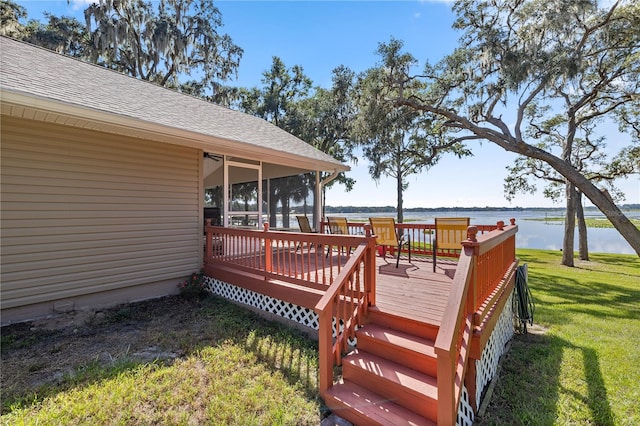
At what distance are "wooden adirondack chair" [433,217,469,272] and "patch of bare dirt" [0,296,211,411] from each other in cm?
476

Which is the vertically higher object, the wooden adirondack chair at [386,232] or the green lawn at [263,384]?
the wooden adirondack chair at [386,232]

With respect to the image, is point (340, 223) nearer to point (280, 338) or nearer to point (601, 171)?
point (280, 338)

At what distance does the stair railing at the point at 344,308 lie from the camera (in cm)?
291

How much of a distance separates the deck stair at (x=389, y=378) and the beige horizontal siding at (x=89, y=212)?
4.51 meters

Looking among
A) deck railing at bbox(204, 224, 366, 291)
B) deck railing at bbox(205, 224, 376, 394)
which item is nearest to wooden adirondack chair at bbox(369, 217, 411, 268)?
deck railing at bbox(204, 224, 366, 291)

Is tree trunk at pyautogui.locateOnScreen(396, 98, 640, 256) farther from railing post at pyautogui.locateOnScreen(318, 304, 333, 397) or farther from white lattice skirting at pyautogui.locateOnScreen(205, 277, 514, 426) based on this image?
railing post at pyautogui.locateOnScreen(318, 304, 333, 397)

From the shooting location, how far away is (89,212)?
4957 millimetres

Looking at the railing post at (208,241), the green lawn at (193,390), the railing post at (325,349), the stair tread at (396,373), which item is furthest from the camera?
the railing post at (208,241)

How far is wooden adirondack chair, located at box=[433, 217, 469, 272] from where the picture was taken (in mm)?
5742

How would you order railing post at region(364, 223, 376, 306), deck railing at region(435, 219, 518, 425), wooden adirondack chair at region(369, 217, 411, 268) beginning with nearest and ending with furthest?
deck railing at region(435, 219, 518, 425), railing post at region(364, 223, 376, 306), wooden adirondack chair at region(369, 217, 411, 268)

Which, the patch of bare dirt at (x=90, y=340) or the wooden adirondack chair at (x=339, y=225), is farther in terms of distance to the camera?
the wooden adirondack chair at (x=339, y=225)

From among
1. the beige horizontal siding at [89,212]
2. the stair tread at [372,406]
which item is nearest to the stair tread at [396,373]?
the stair tread at [372,406]

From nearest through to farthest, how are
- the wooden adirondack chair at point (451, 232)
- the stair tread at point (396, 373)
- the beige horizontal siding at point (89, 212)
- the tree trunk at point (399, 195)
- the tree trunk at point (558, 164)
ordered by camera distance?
the stair tread at point (396, 373) < the beige horizontal siding at point (89, 212) < the wooden adirondack chair at point (451, 232) < the tree trunk at point (558, 164) < the tree trunk at point (399, 195)

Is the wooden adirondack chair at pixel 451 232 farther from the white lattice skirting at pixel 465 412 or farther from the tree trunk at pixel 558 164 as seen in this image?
the tree trunk at pixel 558 164
